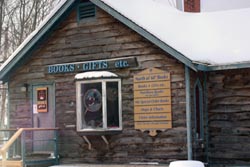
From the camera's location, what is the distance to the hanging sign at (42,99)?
15.9 m

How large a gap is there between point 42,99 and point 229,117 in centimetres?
611

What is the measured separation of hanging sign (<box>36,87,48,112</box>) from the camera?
1595 centimetres

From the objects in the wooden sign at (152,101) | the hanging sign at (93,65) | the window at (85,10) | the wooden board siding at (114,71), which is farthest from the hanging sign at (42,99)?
the wooden sign at (152,101)

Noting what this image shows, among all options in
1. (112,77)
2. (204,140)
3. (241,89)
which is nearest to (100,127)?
(112,77)

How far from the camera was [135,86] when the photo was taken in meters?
14.2

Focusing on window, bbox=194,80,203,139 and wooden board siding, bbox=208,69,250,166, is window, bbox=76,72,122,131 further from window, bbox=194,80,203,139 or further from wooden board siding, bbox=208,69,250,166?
wooden board siding, bbox=208,69,250,166

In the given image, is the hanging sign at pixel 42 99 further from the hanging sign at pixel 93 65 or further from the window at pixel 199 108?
the window at pixel 199 108

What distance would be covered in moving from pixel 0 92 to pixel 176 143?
1308 inches

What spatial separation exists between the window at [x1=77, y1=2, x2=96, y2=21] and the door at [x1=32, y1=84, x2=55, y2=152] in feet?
8.12

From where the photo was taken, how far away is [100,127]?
567 inches

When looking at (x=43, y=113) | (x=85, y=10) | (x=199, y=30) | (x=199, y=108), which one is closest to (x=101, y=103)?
(x=43, y=113)

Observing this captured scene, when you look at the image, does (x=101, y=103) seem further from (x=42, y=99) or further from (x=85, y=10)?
(x=85, y=10)

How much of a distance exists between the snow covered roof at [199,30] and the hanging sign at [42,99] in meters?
3.73

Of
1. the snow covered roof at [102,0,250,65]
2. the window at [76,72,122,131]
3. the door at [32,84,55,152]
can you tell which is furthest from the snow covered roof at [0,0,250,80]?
the window at [76,72,122,131]
